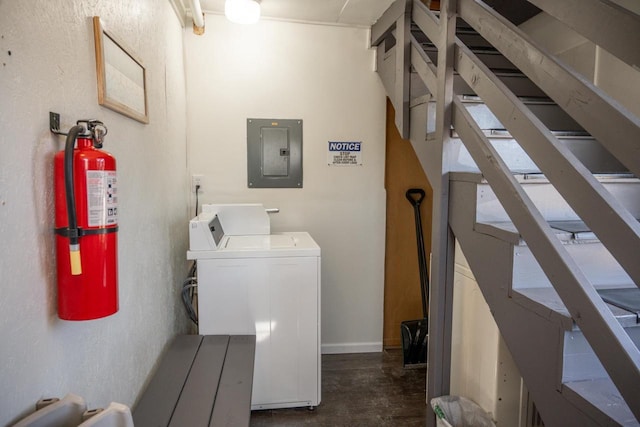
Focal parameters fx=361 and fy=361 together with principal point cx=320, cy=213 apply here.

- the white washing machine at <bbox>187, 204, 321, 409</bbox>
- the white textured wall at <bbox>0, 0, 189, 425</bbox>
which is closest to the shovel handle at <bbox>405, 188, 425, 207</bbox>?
the white washing machine at <bbox>187, 204, 321, 409</bbox>

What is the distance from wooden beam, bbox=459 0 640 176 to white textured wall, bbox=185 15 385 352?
160cm

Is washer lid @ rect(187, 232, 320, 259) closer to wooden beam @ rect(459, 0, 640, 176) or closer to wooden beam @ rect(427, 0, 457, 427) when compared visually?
wooden beam @ rect(427, 0, 457, 427)

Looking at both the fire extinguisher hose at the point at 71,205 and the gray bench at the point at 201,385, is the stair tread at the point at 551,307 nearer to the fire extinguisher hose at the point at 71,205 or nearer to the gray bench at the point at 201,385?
the gray bench at the point at 201,385

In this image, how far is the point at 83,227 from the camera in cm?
85

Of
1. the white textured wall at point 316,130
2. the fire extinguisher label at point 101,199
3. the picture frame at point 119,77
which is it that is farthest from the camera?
the white textured wall at point 316,130

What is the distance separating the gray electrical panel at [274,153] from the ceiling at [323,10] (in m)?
0.75

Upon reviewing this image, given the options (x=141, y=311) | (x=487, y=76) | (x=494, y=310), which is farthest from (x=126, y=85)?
(x=494, y=310)

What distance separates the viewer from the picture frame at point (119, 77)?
44.7 inches

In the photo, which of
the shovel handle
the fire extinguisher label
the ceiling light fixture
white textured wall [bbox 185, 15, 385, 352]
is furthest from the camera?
the shovel handle

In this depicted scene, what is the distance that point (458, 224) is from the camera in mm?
1490

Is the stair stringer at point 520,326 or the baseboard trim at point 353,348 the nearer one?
the stair stringer at point 520,326

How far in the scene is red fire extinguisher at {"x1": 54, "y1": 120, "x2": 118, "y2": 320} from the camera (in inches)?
32.7

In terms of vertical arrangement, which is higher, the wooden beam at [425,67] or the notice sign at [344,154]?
the wooden beam at [425,67]

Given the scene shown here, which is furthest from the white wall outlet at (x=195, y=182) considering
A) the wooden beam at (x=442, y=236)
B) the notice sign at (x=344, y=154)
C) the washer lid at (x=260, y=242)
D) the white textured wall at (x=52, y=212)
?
the wooden beam at (x=442, y=236)
